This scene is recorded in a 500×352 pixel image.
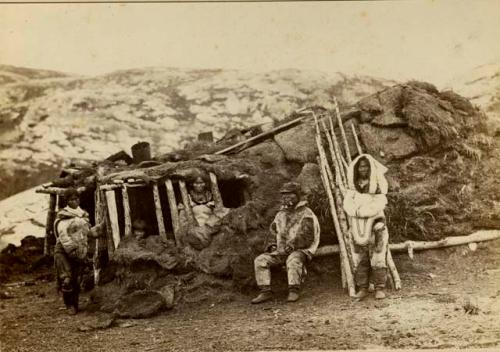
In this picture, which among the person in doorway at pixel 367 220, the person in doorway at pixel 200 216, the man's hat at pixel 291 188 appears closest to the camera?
the person in doorway at pixel 367 220

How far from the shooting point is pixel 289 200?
618 centimetres

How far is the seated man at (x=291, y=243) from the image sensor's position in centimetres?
589

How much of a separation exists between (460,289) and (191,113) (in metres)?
4.65

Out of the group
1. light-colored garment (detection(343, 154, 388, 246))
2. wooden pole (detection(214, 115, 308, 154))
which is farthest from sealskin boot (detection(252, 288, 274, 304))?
wooden pole (detection(214, 115, 308, 154))

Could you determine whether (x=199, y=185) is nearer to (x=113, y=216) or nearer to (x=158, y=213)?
(x=158, y=213)

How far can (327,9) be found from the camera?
6594mm

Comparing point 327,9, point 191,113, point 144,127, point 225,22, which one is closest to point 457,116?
point 327,9

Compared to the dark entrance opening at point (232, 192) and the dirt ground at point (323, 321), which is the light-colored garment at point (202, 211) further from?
the dirt ground at point (323, 321)

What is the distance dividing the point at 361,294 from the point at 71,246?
11.5ft

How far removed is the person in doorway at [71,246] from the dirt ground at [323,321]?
29cm

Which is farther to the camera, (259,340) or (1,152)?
(1,152)

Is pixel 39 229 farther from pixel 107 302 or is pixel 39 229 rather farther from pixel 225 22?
pixel 225 22

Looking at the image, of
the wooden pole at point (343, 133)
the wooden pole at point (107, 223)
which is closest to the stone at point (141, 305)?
the wooden pole at point (107, 223)

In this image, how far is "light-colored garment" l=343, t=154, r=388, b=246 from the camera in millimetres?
5969
